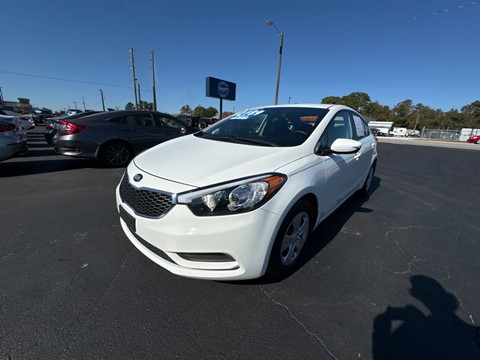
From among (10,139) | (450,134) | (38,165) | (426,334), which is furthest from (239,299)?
(450,134)

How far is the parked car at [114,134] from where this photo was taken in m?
5.74

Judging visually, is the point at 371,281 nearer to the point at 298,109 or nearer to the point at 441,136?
the point at 298,109

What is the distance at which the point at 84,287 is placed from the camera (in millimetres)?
2094

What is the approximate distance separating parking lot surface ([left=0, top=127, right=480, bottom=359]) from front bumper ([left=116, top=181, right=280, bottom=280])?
0.34 metres

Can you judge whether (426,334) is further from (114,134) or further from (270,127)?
(114,134)

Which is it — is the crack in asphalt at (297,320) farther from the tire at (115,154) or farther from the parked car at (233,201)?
the tire at (115,154)

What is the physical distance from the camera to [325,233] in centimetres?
314

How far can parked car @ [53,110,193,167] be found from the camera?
574 centimetres

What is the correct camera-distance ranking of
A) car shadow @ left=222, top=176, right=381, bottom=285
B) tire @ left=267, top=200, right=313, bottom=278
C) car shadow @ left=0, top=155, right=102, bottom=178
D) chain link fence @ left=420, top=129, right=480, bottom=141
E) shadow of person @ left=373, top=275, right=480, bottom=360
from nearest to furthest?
shadow of person @ left=373, top=275, right=480, bottom=360 → tire @ left=267, top=200, right=313, bottom=278 → car shadow @ left=222, top=176, right=381, bottom=285 → car shadow @ left=0, top=155, right=102, bottom=178 → chain link fence @ left=420, top=129, right=480, bottom=141

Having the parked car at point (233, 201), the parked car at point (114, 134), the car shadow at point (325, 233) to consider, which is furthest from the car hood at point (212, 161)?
the parked car at point (114, 134)

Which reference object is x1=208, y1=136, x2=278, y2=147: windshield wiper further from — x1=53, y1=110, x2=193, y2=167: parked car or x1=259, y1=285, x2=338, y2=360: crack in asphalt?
x1=53, y1=110, x2=193, y2=167: parked car

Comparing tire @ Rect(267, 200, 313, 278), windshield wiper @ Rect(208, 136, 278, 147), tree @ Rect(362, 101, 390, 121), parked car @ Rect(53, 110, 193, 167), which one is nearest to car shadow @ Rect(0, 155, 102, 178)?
parked car @ Rect(53, 110, 193, 167)

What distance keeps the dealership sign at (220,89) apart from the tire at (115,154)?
18924 millimetres

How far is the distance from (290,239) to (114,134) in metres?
5.55
